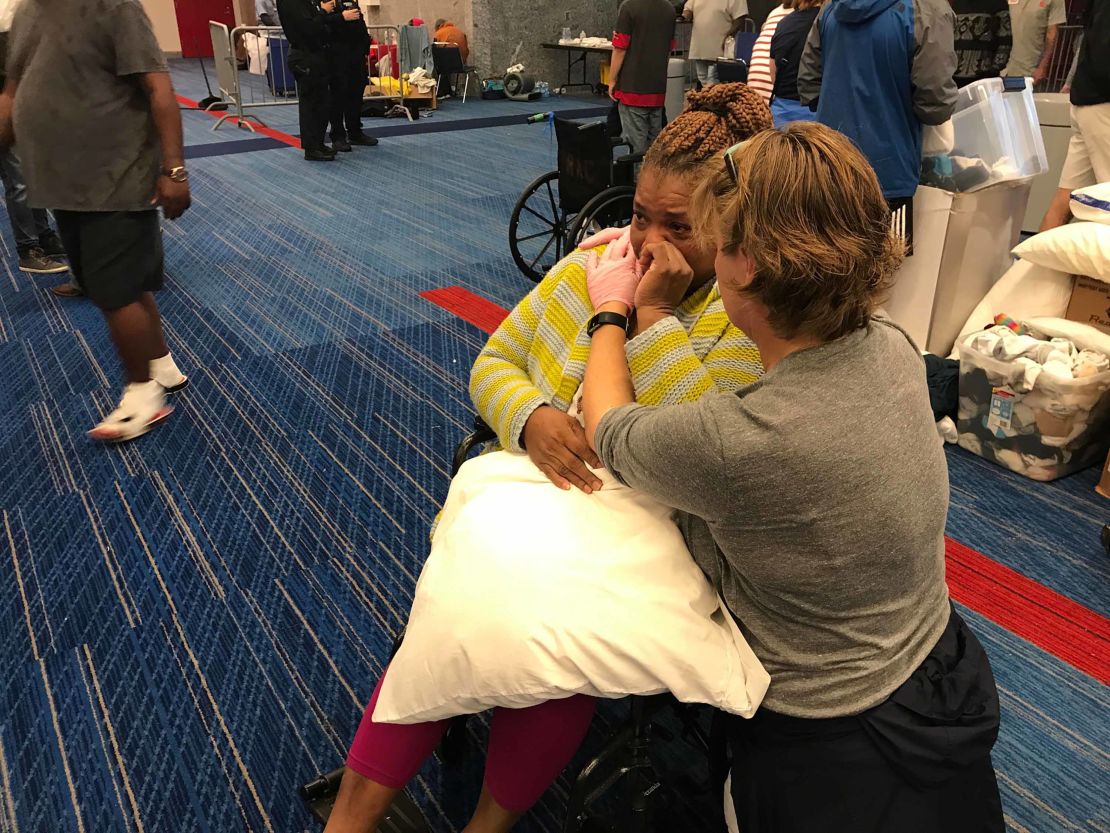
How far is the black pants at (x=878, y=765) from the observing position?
1.04 m

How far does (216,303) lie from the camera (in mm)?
3830

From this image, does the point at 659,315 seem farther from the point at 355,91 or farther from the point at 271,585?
the point at 355,91

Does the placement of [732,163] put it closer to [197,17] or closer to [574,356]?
[574,356]

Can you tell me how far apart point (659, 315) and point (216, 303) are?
3088mm

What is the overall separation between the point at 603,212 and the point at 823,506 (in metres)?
3.05

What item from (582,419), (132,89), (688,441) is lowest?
(582,419)

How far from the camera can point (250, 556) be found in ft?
7.21

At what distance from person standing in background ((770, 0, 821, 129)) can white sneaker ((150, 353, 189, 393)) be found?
251cm

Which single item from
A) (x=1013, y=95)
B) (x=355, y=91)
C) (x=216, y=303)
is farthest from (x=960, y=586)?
(x=355, y=91)

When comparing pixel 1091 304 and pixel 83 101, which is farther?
pixel 1091 304

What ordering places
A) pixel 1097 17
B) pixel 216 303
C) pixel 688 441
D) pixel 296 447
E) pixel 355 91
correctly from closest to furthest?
1. pixel 688 441
2. pixel 296 447
3. pixel 1097 17
4. pixel 216 303
5. pixel 355 91

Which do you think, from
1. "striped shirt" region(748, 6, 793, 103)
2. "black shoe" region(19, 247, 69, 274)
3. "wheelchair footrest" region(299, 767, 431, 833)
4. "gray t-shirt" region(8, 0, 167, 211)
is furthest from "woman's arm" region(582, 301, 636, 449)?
"black shoe" region(19, 247, 69, 274)

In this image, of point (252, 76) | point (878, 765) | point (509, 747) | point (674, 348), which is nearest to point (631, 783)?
point (509, 747)

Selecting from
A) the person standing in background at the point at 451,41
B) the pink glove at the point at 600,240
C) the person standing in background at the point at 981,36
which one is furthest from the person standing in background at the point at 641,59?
the person standing in background at the point at 451,41
